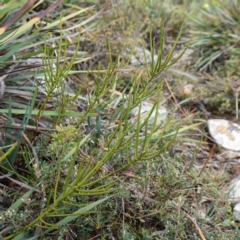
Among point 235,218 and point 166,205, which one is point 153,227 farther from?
point 235,218

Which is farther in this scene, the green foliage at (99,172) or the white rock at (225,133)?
the white rock at (225,133)

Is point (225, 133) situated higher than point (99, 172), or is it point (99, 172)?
point (99, 172)

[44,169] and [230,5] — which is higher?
[44,169]

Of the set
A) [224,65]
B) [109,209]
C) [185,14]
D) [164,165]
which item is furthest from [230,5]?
[109,209]

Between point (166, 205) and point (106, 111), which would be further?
point (106, 111)

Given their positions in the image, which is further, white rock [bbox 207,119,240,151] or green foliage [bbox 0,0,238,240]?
white rock [bbox 207,119,240,151]

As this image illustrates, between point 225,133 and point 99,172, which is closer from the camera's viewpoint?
point 99,172

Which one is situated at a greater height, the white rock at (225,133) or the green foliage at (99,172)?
the green foliage at (99,172)

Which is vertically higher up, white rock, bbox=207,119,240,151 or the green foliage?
the green foliage
